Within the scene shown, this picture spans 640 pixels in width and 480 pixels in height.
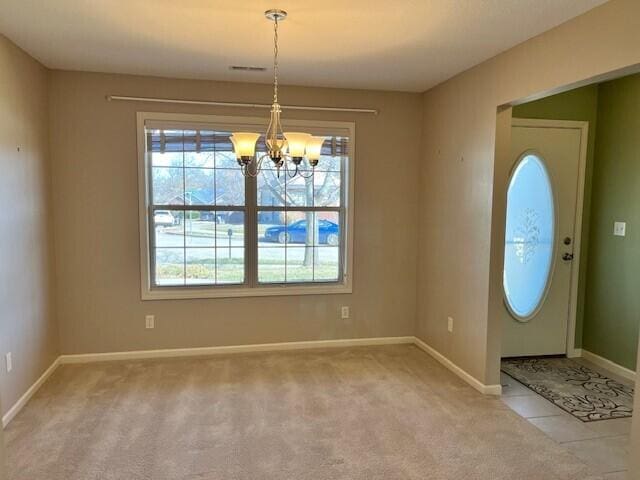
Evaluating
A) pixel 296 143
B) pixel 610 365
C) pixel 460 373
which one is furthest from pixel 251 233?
pixel 610 365

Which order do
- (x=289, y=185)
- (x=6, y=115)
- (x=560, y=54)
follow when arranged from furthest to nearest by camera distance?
(x=289, y=185) → (x=6, y=115) → (x=560, y=54)

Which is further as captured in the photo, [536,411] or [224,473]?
[536,411]

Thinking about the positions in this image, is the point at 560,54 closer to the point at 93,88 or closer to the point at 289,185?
the point at 289,185

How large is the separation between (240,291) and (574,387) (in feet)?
9.45

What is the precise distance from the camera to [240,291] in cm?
415

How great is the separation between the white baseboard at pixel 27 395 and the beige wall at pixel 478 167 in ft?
10.7

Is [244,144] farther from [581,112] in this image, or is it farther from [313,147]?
[581,112]

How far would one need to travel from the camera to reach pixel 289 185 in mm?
4195

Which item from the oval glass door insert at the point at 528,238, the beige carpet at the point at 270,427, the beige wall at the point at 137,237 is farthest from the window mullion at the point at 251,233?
the oval glass door insert at the point at 528,238

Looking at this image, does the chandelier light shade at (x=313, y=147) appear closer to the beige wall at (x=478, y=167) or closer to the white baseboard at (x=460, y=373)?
the beige wall at (x=478, y=167)

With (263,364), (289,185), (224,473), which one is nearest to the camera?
(224,473)

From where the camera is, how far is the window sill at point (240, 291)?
3998mm

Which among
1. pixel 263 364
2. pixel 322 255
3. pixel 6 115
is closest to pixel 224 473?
pixel 263 364

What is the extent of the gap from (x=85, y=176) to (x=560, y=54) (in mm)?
3625
